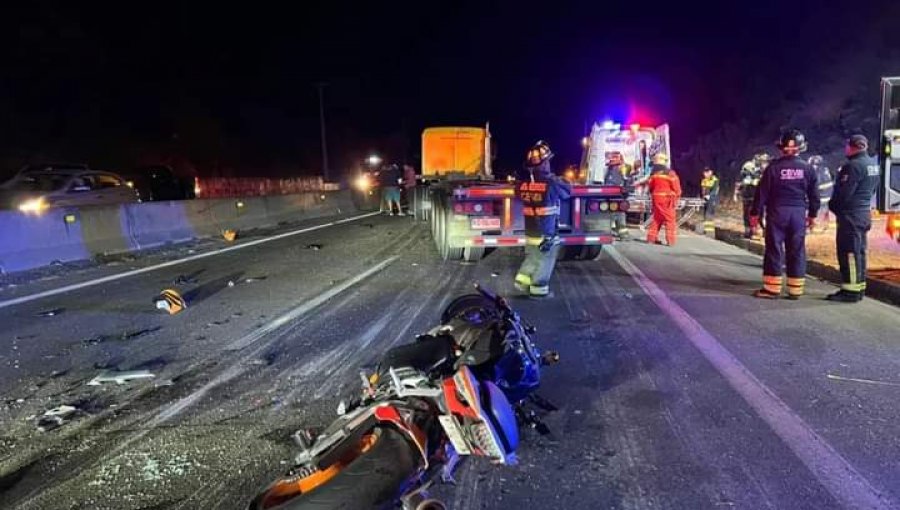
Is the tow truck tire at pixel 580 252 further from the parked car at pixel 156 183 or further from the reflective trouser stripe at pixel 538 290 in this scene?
the parked car at pixel 156 183

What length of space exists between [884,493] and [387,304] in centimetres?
484

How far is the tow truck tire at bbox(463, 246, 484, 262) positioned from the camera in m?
9.98

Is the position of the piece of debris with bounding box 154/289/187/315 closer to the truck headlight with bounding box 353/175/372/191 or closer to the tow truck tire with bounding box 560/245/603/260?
the tow truck tire with bounding box 560/245/603/260

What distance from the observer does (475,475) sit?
324 centimetres

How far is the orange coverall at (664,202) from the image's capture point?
12.2 meters

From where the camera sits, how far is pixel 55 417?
3990 mm

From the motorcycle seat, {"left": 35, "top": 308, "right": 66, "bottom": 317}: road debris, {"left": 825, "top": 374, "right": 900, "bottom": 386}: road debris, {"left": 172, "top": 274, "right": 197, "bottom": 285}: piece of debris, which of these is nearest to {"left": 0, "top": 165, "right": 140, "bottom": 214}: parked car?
{"left": 172, "top": 274, "right": 197, "bottom": 285}: piece of debris

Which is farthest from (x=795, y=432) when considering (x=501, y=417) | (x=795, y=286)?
(x=795, y=286)

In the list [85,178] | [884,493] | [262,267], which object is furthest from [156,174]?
[884,493]

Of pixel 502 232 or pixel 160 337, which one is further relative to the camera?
pixel 502 232

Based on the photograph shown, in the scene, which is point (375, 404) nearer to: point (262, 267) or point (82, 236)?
point (262, 267)

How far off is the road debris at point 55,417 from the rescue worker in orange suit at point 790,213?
682 centimetres

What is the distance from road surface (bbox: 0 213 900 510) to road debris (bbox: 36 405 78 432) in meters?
0.05

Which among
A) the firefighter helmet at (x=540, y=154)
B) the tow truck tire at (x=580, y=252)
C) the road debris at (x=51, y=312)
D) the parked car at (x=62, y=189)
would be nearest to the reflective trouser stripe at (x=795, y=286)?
the firefighter helmet at (x=540, y=154)
